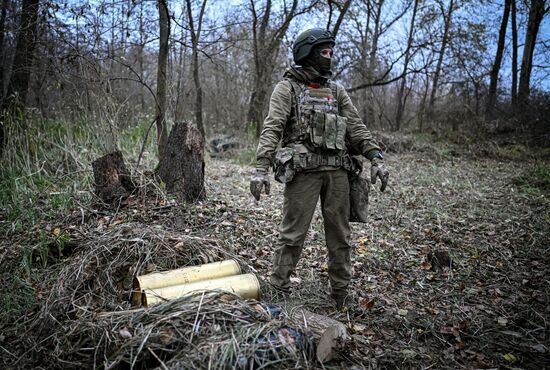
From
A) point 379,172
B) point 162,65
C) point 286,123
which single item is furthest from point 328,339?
point 162,65

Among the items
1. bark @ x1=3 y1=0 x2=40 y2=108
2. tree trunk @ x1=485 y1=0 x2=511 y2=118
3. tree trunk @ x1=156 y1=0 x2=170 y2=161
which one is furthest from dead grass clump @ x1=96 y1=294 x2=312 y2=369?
tree trunk @ x1=485 y1=0 x2=511 y2=118

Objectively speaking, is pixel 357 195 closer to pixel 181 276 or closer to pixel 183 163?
pixel 181 276

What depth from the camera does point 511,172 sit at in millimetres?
9469

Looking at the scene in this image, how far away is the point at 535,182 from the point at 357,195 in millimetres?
5578

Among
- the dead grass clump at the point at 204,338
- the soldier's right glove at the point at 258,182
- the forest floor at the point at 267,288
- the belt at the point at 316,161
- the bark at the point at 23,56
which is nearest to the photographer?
the dead grass clump at the point at 204,338

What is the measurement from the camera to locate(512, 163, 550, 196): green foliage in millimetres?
6852

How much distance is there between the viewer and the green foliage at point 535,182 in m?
6.85

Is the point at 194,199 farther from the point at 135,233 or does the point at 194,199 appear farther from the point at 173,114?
the point at 173,114

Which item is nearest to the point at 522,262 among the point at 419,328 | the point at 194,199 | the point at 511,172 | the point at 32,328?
the point at 419,328

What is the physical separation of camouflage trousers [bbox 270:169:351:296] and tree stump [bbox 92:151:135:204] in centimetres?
249

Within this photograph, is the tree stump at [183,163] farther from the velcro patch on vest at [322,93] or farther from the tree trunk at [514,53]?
the tree trunk at [514,53]

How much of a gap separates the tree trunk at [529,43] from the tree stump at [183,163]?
12616 mm

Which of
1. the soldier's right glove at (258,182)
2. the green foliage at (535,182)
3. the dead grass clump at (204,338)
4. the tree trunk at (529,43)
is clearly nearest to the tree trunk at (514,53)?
the tree trunk at (529,43)

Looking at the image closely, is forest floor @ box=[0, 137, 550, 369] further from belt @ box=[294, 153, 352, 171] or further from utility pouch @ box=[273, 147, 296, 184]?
belt @ box=[294, 153, 352, 171]
